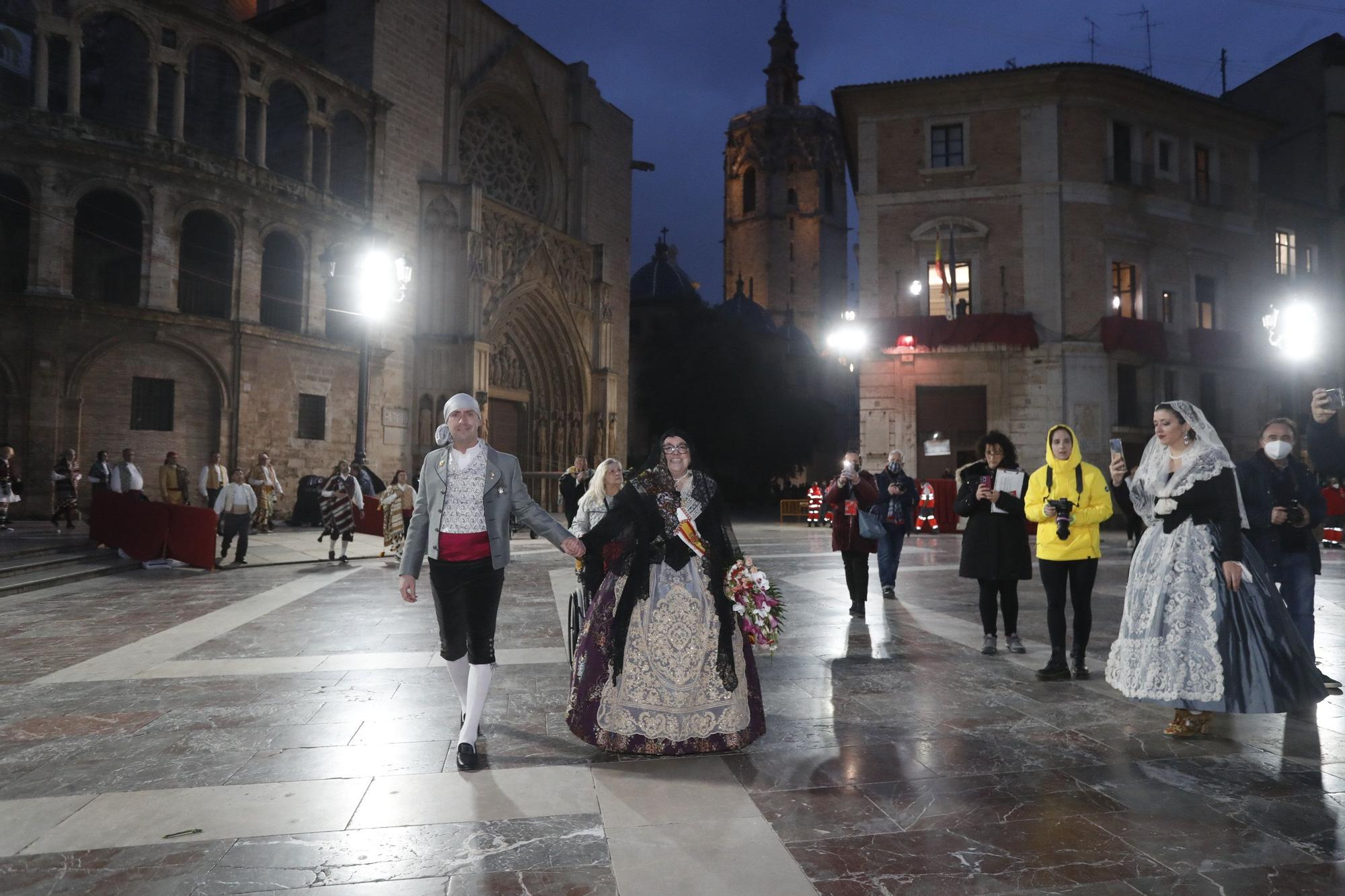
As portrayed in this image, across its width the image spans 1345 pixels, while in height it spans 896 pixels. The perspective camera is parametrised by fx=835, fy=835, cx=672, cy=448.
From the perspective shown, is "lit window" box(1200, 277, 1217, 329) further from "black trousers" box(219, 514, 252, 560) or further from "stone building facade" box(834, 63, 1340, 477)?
"black trousers" box(219, 514, 252, 560)

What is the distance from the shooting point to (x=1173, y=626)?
15.0 ft

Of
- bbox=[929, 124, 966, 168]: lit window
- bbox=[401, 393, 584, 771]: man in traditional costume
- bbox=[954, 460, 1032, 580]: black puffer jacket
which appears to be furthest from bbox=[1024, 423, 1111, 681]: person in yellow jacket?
bbox=[929, 124, 966, 168]: lit window

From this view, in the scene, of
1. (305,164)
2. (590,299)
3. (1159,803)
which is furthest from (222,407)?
(1159,803)

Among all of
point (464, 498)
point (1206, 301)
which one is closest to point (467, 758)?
point (464, 498)

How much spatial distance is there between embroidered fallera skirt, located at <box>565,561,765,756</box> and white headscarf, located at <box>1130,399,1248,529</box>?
8.76 feet

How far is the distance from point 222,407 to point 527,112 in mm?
15356

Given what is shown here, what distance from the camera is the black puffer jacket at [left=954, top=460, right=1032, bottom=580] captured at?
655 centimetres

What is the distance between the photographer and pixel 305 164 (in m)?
22.0

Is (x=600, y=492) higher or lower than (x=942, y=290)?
lower

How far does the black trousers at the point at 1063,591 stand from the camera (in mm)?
5891

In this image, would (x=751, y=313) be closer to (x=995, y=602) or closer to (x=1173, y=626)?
(x=995, y=602)

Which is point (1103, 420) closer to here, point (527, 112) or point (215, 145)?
point (527, 112)

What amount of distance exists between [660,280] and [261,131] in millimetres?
32728

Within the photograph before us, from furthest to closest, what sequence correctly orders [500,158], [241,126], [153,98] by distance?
[500,158] → [241,126] → [153,98]
